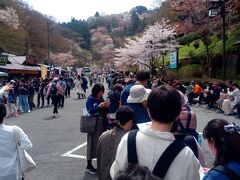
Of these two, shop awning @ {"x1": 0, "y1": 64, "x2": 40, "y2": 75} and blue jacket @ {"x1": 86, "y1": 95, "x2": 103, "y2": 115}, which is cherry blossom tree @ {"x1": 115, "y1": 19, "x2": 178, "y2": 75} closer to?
shop awning @ {"x1": 0, "y1": 64, "x2": 40, "y2": 75}

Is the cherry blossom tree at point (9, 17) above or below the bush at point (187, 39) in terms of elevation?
above

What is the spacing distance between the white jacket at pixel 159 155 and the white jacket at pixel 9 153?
2.29m

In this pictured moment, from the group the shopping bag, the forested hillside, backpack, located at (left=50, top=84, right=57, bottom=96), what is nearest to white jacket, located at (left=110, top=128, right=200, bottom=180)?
the shopping bag

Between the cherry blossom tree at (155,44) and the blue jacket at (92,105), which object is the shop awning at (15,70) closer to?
the cherry blossom tree at (155,44)

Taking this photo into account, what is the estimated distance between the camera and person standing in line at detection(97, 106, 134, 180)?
429cm

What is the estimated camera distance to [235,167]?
243 cm

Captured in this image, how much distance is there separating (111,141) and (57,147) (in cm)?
520

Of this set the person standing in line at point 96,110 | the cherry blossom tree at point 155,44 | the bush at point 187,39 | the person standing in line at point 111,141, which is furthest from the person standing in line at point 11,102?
the bush at point 187,39

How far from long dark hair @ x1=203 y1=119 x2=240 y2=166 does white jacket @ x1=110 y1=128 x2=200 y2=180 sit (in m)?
0.18

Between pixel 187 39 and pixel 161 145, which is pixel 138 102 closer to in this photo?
pixel 161 145

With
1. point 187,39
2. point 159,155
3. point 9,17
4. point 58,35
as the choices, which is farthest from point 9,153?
point 58,35

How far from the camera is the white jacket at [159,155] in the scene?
2.39 metres

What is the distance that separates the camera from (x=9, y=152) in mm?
4473

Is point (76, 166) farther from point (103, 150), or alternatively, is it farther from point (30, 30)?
point (30, 30)
